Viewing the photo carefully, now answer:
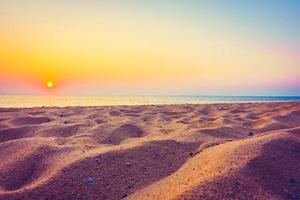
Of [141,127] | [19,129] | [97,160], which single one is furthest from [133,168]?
[19,129]

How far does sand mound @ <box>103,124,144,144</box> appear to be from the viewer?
12.8 ft

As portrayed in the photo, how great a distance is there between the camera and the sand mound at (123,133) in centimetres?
389

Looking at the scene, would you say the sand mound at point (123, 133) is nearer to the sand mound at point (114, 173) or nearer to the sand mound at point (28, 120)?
the sand mound at point (114, 173)

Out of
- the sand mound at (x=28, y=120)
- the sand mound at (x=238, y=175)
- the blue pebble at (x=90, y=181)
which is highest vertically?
the sand mound at (x=28, y=120)

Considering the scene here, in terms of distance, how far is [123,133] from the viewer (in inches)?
170

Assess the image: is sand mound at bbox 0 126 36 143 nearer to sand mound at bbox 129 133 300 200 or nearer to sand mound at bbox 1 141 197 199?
sand mound at bbox 1 141 197 199

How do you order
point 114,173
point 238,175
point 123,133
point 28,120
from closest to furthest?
point 238,175
point 114,173
point 123,133
point 28,120

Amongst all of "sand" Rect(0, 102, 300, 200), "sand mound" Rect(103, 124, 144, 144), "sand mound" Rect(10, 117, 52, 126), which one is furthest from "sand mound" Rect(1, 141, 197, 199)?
"sand mound" Rect(10, 117, 52, 126)

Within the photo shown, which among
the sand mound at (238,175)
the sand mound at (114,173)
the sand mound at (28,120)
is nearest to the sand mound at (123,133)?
the sand mound at (114,173)

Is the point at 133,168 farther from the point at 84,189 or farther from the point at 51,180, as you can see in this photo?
the point at 51,180

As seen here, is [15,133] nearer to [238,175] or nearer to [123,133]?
[123,133]

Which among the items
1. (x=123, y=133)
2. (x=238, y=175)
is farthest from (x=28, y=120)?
(x=238, y=175)

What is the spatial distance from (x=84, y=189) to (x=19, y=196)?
46 cm

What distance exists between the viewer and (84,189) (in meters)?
2.19
